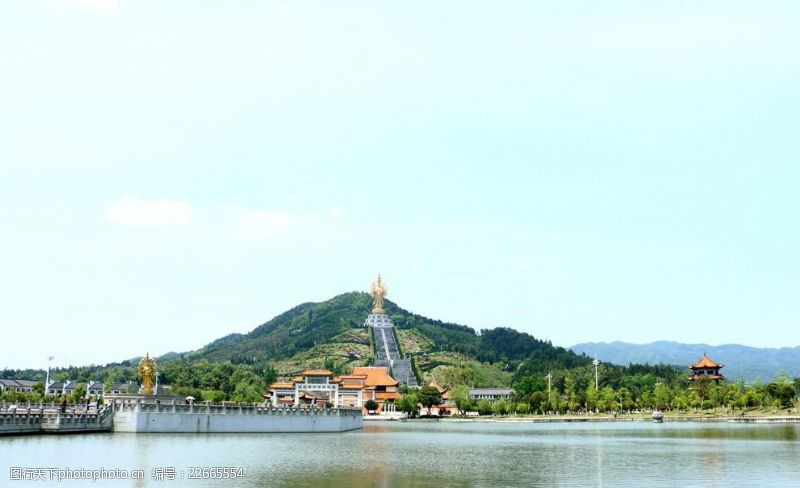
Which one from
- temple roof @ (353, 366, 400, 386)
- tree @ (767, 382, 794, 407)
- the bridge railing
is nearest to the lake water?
the bridge railing

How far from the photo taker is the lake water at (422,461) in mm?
37125

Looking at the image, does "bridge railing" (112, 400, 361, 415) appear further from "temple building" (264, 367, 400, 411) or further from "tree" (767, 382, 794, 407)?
"tree" (767, 382, 794, 407)

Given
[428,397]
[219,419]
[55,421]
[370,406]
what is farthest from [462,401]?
[55,421]

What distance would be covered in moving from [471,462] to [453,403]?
13115cm

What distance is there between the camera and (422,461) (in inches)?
1914

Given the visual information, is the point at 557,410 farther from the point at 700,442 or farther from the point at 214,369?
the point at 700,442

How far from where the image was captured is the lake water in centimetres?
3712

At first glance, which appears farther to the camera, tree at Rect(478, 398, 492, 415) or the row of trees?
tree at Rect(478, 398, 492, 415)

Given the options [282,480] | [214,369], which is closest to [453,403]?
[214,369]

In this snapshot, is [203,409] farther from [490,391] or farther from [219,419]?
[490,391]

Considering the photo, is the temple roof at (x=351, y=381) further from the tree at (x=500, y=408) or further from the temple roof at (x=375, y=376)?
the tree at (x=500, y=408)

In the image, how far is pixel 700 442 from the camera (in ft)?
215

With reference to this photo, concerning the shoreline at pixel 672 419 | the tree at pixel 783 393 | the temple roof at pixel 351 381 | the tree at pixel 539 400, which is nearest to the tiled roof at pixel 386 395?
the temple roof at pixel 351 381

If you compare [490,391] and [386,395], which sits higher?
[490,391]
